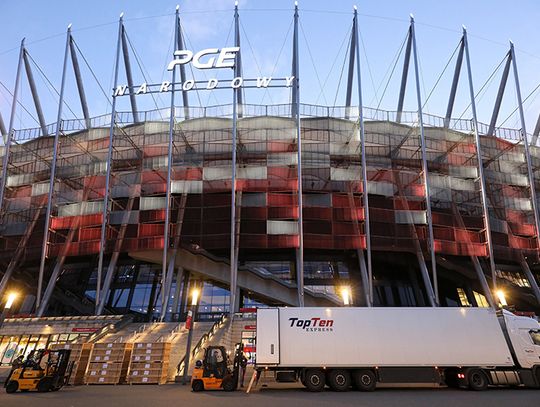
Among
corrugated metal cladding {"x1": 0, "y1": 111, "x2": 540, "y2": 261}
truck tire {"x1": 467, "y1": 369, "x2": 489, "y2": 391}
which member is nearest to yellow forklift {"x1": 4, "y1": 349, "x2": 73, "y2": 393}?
truck tire {"x1": 467, "y1": 369, "x2": 489, "y2": 391}

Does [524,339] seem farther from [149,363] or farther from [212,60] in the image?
[212,60]

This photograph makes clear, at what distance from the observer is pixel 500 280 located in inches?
2024

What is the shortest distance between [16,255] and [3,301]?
18.7 ft

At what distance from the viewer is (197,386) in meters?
20.7

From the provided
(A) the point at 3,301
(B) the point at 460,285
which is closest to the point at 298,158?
(B) the point at 460,285

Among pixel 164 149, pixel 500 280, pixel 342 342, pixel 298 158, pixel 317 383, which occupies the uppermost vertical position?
pixel 164 149

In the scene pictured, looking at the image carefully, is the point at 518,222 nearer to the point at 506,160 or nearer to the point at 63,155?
the point at 506,160

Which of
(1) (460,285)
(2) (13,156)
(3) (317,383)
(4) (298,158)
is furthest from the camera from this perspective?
(2) (13,156)

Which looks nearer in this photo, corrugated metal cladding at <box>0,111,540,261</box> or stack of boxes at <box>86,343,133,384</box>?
stack of boxes at <box>86,343,133,384</box>

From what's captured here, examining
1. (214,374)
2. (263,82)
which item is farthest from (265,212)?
(214,374)

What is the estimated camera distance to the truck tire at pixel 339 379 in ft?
67.4

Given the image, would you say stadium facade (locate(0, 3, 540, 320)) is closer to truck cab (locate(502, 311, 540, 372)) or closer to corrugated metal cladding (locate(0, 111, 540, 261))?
corrugated metal cladding (locate(0, 111, 540, 261))

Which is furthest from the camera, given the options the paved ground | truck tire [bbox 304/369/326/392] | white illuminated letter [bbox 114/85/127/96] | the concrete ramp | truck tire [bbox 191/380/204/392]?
white illuminated letter [bbox 114/85/127/96]

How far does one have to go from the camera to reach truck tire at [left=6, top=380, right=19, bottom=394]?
2044 centimetres
